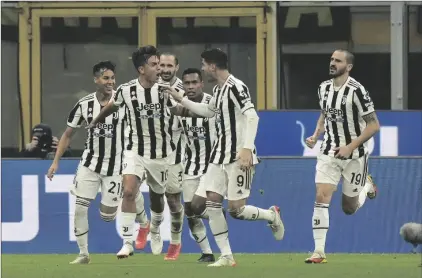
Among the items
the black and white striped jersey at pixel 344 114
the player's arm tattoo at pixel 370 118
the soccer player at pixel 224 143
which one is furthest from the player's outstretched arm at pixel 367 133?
the soccer player at pixel 224 143

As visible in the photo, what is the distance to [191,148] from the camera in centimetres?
1695

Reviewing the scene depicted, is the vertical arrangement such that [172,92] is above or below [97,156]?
above

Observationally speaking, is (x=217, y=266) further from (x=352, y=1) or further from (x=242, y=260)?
(x=352, y=1)

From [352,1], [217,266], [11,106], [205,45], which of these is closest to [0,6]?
[11,106]

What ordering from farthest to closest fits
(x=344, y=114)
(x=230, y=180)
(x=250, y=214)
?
(x=344, y=114) → (x=250, y=214) → (x=230, y=180)

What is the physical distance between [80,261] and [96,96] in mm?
1852

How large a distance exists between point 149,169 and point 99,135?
767 millimetres

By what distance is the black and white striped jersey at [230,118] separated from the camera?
1407 centimetres

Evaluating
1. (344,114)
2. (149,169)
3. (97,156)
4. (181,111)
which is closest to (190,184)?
(149,169)

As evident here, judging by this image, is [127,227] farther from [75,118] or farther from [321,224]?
[321,224]

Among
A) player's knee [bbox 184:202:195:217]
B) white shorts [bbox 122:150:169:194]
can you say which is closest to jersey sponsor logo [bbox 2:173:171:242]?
player's knee [bbox 184:202:195:217]

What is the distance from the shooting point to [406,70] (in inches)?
912

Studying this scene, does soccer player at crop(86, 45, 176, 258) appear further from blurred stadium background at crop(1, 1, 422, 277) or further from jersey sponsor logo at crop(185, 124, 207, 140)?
blurred stadium background at crop(1, 1, 422, 277)

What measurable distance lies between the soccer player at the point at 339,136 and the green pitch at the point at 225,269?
0.53m
